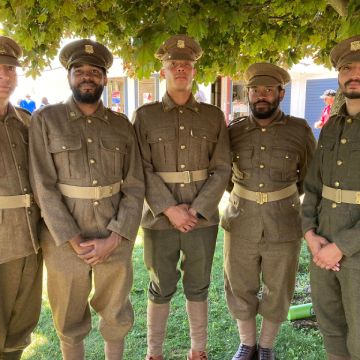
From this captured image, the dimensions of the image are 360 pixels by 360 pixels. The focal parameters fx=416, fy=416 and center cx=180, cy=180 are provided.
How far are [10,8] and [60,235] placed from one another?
158cm

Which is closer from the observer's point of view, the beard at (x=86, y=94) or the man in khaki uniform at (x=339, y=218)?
the man in khaki uniform at (x=339, y=218)

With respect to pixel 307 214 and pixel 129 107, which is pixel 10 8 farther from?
pixel 129 107

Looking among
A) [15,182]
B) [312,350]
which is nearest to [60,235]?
[15,182]

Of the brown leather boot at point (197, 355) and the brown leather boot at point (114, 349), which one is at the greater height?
the brown leather boot at point (114, 349)

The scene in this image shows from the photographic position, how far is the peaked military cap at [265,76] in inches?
121

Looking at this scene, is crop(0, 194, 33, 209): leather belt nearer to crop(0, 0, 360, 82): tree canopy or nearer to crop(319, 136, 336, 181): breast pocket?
crop(0, 0, 360, 82): tree canopy

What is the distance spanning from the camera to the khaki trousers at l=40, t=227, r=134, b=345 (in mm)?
2709

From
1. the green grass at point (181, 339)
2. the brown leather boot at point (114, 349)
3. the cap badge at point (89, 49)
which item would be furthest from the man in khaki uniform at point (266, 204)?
the cap badge at point (89, 49)

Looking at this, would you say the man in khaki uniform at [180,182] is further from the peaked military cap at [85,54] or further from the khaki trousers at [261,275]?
the peaked military cap at [85,54]

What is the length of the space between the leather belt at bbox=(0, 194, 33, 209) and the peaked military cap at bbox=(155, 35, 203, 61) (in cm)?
138

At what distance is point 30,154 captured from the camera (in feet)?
8.72

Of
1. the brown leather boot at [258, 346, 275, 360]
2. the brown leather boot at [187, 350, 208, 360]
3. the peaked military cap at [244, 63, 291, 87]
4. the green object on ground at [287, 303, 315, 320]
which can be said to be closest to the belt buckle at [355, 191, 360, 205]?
the peaked military cap at [244, 63, 291, 87]

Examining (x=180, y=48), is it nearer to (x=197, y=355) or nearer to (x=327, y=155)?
(x=327, y=155)

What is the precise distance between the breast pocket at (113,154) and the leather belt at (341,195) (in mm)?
1372
